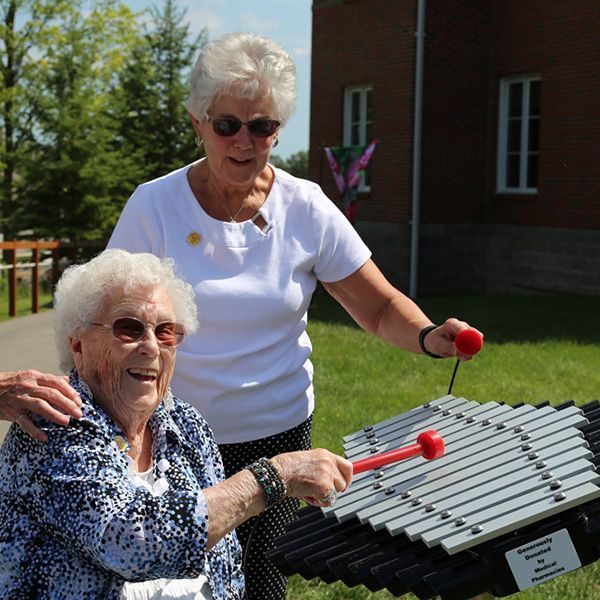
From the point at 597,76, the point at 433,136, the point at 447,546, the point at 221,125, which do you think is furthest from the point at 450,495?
the point at 433,136

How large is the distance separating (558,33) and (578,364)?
8.62 meters

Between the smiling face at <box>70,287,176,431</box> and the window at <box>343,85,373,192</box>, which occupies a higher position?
the window at <box>343,85,373,192</box>

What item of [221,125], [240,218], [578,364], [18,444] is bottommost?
[578,364]

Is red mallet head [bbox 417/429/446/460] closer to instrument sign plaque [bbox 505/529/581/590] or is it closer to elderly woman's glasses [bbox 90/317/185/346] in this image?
instrument sign plaque [bbox 505/529/581/590]

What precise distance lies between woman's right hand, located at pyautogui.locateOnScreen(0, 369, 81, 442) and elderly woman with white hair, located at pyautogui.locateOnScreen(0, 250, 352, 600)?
0.03 m

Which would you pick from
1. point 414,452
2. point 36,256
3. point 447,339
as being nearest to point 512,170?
point 36,256

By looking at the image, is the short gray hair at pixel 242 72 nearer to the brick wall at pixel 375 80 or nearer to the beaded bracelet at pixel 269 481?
the beaded bracelet at pixel 269 481

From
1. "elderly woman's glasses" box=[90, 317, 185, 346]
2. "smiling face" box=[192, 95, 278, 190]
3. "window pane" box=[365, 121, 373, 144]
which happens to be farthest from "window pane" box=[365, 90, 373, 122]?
"elderly woman's glasses" box=[90, 317, 185, 346]

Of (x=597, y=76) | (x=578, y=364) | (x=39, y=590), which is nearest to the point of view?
(x=39, y=590)

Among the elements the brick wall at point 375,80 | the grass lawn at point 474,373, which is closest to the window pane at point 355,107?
the brick wall at point 375,80

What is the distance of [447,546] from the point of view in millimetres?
2531

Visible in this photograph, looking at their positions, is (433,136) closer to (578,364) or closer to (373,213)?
(373,213)

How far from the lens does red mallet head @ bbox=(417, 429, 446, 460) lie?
298 centimetres

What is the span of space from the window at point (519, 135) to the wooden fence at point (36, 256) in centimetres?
861
